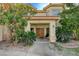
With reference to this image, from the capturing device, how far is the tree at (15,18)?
225cm

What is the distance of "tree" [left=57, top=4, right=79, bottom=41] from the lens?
225 centimetres

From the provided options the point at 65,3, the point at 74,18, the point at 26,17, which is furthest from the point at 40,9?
the point at 74,18

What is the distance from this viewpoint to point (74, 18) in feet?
7.45

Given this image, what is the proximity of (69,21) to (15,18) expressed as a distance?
2.69ft

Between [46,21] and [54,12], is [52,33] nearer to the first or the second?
[46,21]

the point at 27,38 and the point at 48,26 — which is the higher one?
the point at 48,26

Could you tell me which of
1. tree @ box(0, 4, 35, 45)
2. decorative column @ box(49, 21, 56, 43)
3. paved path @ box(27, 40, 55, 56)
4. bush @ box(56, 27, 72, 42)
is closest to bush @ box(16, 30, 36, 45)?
tree @ box(0, 4, 35, 45)

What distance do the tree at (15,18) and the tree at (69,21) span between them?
1.58 feet

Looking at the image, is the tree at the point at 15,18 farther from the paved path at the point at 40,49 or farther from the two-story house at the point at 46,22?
the paved path at the point at 40,49

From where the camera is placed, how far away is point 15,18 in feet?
7.41

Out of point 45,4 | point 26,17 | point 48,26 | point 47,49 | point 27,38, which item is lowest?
point 47,49

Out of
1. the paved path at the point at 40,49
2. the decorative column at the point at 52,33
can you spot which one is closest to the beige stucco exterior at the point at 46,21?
the decorative column at the point at 52,33

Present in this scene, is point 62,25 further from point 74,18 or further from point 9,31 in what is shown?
point 9,31

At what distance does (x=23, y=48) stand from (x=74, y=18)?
902 millimetres
